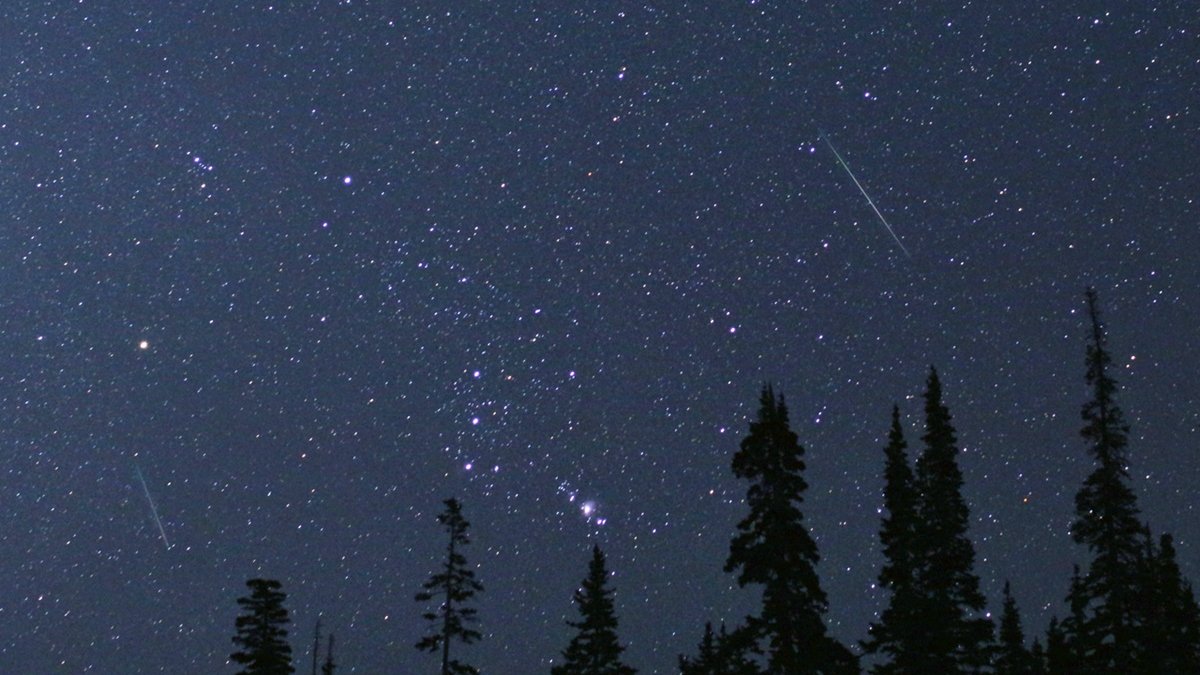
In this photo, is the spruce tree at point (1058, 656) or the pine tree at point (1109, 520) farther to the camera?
the spruce tree at point (1058, 656)

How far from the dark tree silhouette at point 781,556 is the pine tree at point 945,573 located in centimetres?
695

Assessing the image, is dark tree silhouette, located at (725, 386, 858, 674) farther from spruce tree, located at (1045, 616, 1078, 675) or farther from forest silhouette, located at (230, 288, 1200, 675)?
spruce tree, located at (1045, 616, 1078, 675)

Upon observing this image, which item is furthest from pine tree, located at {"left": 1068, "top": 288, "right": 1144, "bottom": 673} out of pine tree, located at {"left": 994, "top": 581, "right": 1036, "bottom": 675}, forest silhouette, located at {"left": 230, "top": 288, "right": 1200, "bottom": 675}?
pine tree, located at {"left": 994, "top": 581, "right": 1036, "bottom": 675}

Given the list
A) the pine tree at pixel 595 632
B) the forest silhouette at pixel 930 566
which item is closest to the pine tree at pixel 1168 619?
the forest silhouette at pixel 930 566

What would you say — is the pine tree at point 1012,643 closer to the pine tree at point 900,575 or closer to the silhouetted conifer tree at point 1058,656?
the silhouetted conifer tree at point 1058,656

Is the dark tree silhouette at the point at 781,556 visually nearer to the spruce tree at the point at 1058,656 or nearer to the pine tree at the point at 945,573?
the pine tree at the point at 945,573

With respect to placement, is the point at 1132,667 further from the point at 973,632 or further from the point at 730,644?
the point at 730,644

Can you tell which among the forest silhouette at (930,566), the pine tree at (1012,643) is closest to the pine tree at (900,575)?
the forest silhouette at (930,566)

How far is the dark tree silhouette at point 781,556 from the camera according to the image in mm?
33875

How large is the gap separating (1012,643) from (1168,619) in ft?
58.4

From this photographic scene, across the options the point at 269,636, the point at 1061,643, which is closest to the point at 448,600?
the point at 269,636

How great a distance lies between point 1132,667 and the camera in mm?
40031

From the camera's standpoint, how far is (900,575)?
1631 inches

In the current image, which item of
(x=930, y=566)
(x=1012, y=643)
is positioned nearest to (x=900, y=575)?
(x=930, y=566)
